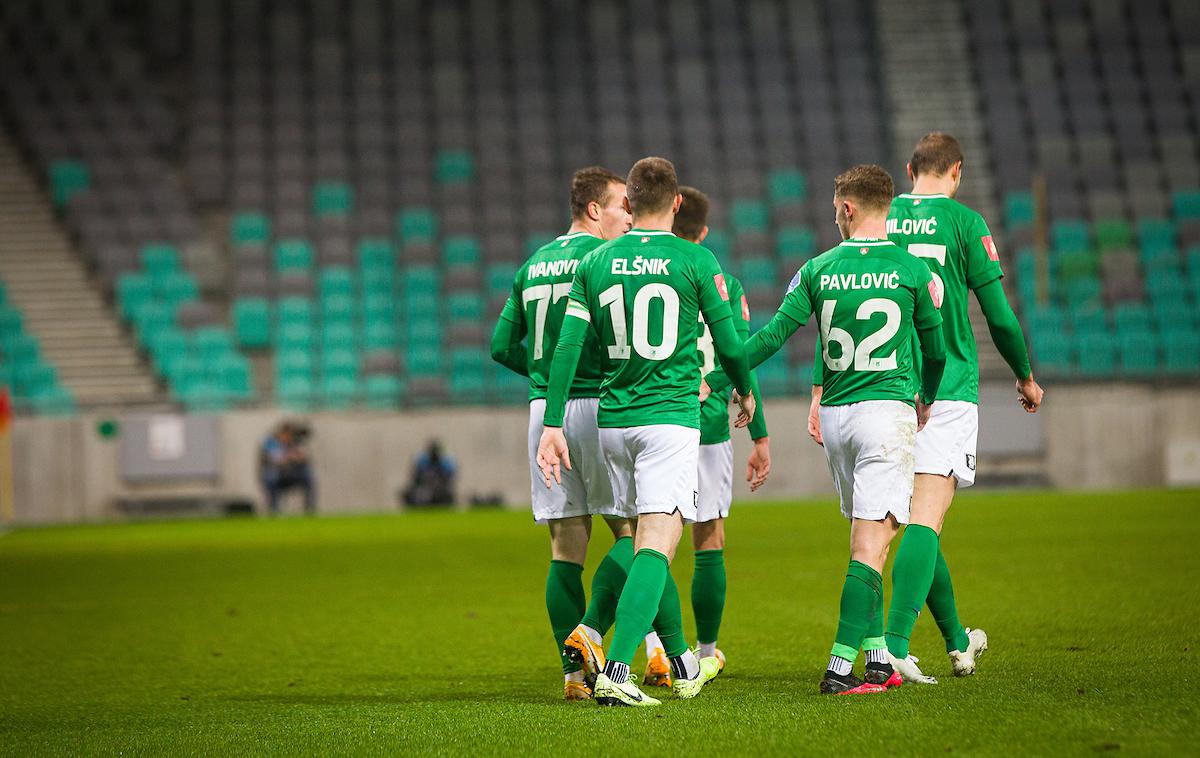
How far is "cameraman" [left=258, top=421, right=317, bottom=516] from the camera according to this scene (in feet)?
66.7

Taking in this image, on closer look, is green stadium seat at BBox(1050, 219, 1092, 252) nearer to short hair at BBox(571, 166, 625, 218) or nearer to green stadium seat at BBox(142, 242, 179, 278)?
green stadium seat at BBox(142, 242, 179, 278)

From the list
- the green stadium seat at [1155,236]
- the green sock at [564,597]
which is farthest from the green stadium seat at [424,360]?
the green sock at [564,597]

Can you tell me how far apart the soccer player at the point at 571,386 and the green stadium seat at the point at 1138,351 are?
1748 centimetres

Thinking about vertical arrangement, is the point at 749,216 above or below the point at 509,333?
above

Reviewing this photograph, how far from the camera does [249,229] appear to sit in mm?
24250

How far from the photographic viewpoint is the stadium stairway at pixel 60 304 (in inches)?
887

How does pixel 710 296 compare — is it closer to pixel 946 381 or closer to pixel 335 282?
pixel 946 381

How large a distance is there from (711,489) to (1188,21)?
24719mm

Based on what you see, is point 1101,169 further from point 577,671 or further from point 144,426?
point 577,671

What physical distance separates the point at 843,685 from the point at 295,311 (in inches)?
744

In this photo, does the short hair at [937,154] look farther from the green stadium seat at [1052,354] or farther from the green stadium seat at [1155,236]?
the green stadium seat at [1155,236]

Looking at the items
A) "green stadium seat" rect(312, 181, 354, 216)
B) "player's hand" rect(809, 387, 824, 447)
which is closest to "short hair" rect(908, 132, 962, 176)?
"player's hand" rect(809, 387, 824, 447)

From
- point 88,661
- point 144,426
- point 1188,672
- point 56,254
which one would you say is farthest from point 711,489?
point 56,254

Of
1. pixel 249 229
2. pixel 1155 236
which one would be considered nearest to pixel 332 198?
pixel 249 229
